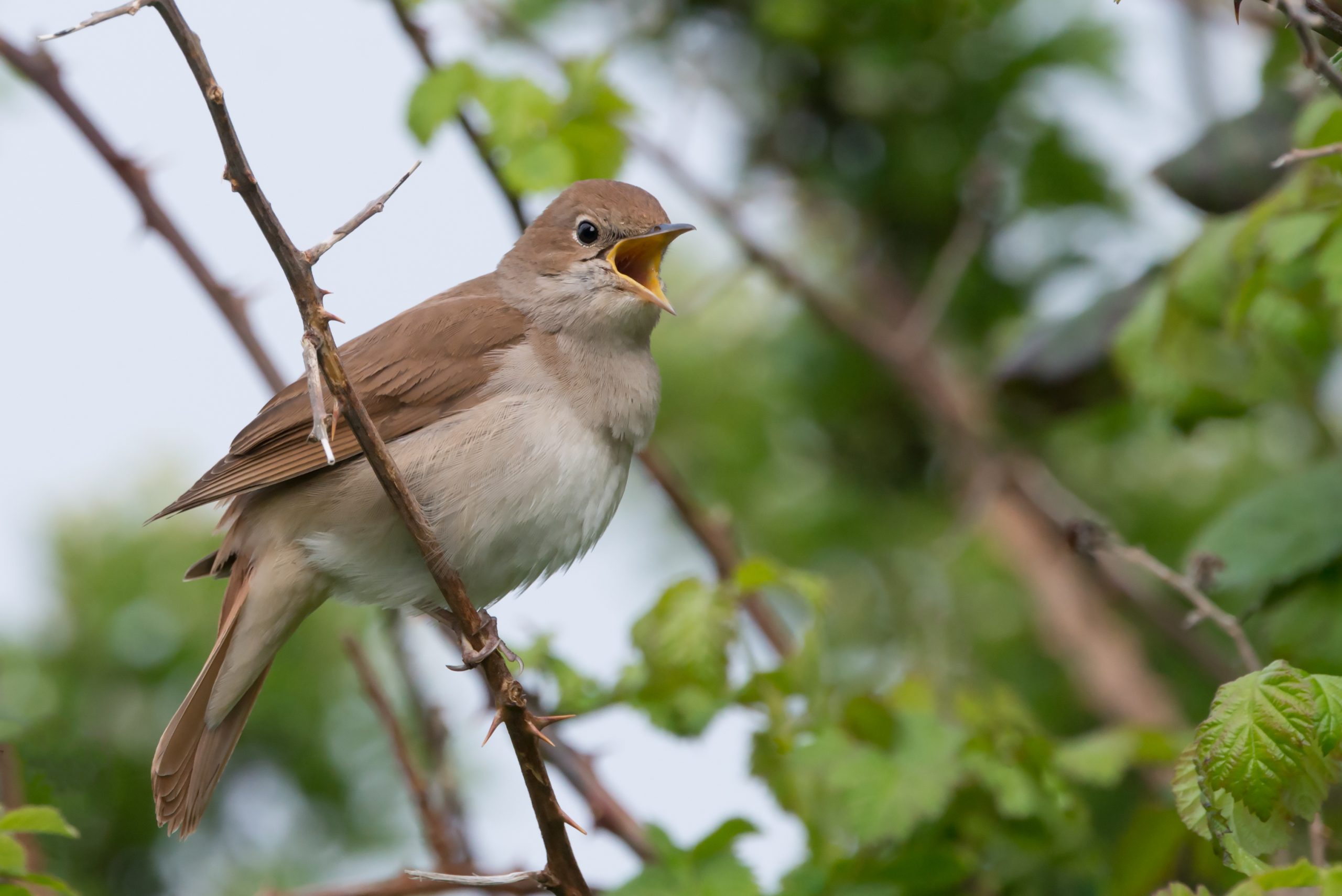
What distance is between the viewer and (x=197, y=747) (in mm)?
3598

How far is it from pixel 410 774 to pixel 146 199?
1.90m

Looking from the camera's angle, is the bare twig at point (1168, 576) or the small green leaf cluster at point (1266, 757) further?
the bare twig at point (1168, 576)

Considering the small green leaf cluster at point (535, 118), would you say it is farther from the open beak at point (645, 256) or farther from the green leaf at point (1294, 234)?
the green leaf at point (1294, 234)

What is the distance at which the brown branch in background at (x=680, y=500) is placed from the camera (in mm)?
3998

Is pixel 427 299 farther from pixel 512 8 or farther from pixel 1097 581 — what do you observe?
pixel 1097 581

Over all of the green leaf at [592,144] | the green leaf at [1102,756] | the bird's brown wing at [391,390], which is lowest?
the green leaf at [1102,756]

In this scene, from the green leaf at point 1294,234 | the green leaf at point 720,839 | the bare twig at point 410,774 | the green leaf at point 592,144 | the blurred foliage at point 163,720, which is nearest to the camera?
the green leaf at point 1294,234

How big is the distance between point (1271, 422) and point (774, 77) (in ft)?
7.92

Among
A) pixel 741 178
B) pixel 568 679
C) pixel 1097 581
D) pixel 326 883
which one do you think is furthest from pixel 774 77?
pixel 326 883

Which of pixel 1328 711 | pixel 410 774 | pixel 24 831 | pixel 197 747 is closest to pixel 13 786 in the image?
pixel 197 747

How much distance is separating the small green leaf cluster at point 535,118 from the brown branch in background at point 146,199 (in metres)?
0.82

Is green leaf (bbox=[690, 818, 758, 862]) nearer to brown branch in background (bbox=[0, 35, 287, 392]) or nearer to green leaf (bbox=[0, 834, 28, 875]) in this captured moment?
green leaf (bbox=[0, 834, 28, 875])

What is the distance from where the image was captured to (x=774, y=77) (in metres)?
5.52

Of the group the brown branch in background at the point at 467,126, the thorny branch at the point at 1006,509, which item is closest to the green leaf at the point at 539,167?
the brown branch in background at the point at 467,126
